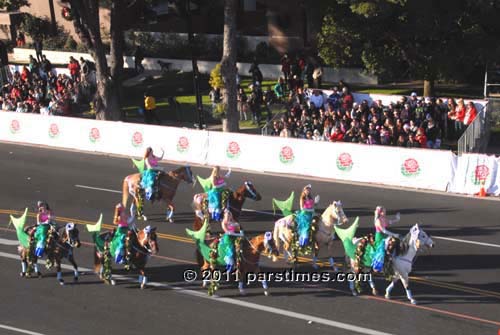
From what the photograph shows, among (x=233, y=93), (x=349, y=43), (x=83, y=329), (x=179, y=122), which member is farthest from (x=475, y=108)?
(x=83, y=329)

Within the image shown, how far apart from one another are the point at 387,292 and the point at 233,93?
631 inches

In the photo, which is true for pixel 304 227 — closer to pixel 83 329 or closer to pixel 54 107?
pixel 83 329

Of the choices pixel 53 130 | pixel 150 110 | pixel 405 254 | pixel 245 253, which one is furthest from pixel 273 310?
pixel 150 110

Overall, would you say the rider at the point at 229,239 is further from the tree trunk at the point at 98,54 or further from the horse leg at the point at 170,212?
the tree trunk at the point at 98,54

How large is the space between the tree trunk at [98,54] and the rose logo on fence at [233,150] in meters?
8.87

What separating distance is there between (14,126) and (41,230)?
1693 centimetres

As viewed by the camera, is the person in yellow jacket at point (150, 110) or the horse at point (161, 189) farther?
the person in yellow jacket at point (150, 110)

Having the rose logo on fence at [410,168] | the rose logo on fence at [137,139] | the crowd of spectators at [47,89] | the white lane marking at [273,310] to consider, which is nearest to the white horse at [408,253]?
the white lane marking at [273,310]

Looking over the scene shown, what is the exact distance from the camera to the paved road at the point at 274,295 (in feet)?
51.7

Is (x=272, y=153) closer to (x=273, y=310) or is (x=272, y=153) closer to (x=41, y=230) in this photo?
(x=41, y=230)

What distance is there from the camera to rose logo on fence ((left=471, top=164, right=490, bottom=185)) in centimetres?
2417

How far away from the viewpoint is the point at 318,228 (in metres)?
18.0

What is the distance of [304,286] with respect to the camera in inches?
696

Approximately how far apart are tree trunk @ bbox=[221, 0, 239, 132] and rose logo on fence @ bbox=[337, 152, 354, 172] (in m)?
6.46
